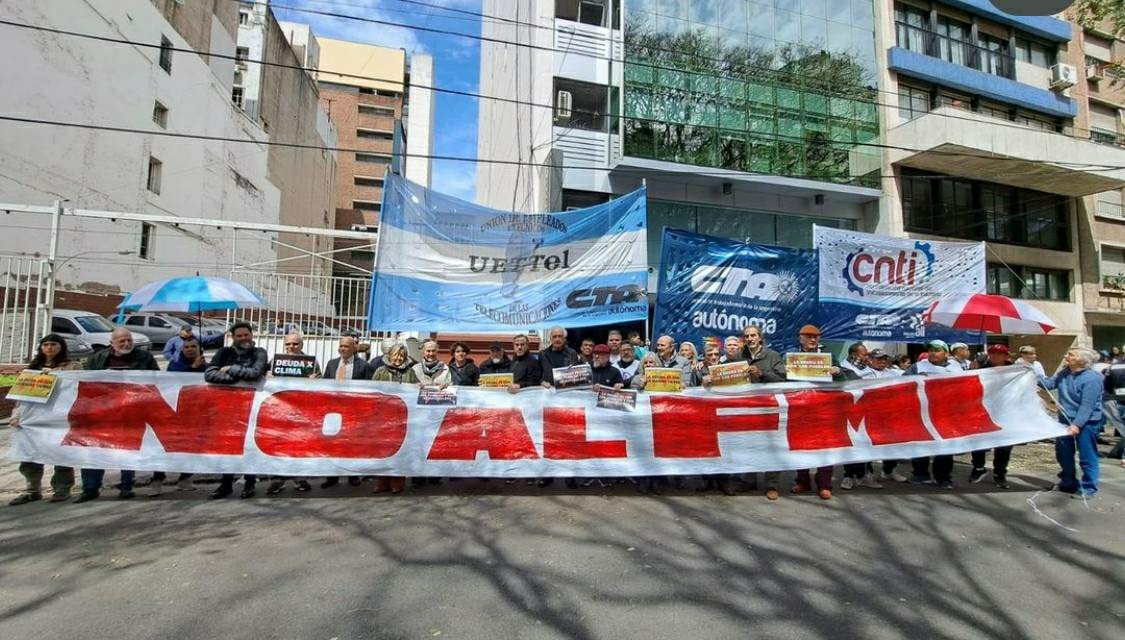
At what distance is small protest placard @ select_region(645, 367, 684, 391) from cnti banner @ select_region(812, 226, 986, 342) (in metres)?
5.00

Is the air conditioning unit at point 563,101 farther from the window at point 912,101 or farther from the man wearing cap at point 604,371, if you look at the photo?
the window at point 912,101

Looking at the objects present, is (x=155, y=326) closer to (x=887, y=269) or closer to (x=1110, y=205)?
(x=887, y=269)

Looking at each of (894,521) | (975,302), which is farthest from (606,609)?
(975,302)

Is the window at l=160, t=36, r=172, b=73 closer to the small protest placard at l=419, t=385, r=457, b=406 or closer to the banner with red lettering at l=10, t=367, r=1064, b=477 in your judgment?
the banner with red lettering at l=10, t=367, r=1064, b=477

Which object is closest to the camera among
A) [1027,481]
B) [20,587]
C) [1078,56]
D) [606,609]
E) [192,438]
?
[606,609]

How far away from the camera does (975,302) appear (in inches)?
322

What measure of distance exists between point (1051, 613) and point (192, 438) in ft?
23.2

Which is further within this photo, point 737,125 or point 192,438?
point 737,125

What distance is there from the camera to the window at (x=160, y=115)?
24.8 metres

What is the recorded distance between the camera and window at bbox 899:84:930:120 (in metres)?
18.0

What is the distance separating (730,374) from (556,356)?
2.05 meters

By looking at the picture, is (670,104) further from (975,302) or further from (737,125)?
(975,302)

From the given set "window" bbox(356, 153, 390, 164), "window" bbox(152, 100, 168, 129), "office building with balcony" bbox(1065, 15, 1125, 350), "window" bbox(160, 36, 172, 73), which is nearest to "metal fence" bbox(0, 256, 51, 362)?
"window" bbox(152, 100, 168, 129)

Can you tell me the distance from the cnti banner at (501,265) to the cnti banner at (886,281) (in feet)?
13.5
